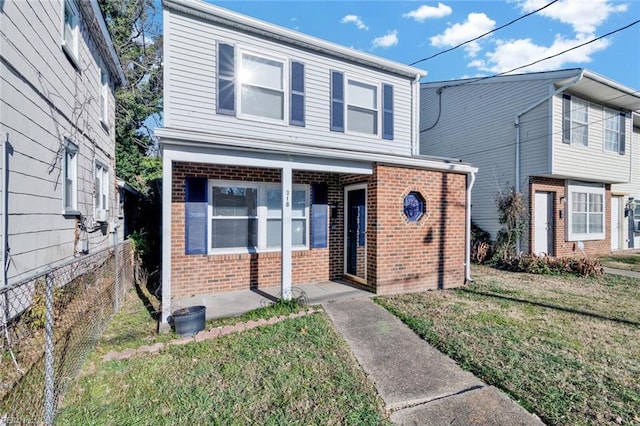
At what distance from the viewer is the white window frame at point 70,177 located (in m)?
5.44

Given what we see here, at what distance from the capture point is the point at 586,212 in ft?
40.5

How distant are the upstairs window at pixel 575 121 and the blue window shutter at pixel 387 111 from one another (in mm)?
6670

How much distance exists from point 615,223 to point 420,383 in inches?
668

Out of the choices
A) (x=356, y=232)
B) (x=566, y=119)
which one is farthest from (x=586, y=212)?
(x=356, y=232)

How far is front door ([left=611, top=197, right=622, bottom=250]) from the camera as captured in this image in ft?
46.9

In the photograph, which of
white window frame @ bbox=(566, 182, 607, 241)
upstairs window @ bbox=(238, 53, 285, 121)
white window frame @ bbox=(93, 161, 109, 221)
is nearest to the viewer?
upstairs window @ bbox=(238, 53, 285, 121)

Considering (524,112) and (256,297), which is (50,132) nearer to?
(256,297)

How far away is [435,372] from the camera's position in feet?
11.2

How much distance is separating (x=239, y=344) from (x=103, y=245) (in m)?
5.51

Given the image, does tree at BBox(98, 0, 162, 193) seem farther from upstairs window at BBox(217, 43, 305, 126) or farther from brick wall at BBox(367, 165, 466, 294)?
brick wall at BBox(367, 165, 466, 294)

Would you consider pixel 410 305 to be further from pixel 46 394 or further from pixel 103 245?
pixel 103 245

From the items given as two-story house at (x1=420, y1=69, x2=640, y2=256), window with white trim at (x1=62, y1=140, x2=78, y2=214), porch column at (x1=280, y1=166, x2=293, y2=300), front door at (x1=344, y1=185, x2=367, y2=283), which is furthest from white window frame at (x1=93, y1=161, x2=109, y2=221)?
two-story house at (x1=420, y1=69, x2=640, y2=256)

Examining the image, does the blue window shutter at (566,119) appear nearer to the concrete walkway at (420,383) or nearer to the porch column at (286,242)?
the concrete walkway at (420,383)

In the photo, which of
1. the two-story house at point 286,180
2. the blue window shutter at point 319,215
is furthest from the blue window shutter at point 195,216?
the blue window shutter at point 319,215
